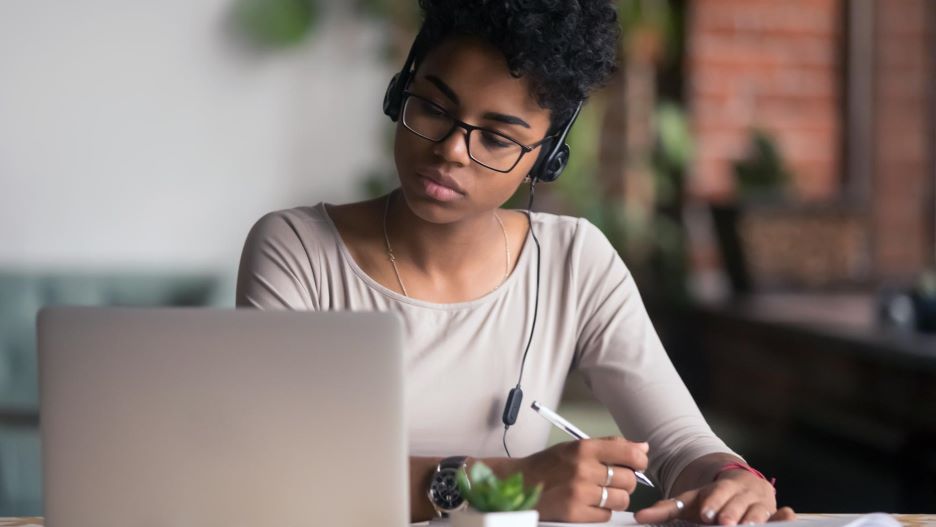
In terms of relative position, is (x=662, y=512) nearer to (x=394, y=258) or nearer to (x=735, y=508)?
(x=735, y=508)

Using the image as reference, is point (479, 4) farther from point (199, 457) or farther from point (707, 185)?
point (707, 185)

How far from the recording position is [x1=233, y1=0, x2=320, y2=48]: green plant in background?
3477 millimetres

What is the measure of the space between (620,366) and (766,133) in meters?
2.55

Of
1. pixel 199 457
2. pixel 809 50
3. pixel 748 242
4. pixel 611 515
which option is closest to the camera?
pixel 199 457

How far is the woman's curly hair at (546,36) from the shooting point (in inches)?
56.9

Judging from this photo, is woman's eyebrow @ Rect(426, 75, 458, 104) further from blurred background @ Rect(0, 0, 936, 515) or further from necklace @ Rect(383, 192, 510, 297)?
blurred background @ Rect(0, 0, 936, 515)

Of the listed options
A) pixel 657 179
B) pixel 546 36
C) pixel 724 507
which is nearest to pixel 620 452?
pixel 724 507

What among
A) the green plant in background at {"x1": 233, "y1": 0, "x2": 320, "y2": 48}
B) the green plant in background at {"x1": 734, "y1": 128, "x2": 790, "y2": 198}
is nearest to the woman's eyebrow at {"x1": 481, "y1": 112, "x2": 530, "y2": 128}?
the green plant in background at {"x1": 233, "y1": 0, "x2": 320, "y2": 48}

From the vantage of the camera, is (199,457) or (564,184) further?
(564,184)

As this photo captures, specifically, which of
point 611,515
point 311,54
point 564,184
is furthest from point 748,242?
point 611,515

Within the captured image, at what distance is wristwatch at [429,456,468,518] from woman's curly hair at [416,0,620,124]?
19.5 inches

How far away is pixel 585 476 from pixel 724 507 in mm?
166

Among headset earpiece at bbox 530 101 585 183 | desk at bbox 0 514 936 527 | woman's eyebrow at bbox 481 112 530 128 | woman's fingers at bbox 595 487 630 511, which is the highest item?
woman's eyebrow at bbox 481 112 530 128

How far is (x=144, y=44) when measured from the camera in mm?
3408
